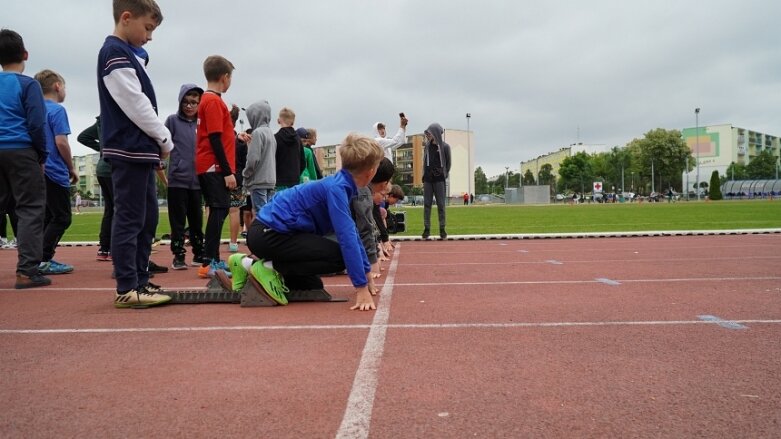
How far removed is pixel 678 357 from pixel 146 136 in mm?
3579

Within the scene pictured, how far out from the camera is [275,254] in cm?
394

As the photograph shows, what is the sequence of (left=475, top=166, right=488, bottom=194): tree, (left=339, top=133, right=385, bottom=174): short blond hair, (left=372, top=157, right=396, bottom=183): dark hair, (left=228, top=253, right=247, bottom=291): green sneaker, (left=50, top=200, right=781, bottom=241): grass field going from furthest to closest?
1. (left=475, top=166, right=488, bottom=194): tree
2. (left=50, top=200, right=781, bottom=241): grass field
3. (left=372, top=157, right=396, bottom=183): dark hair
4. (left=228, top=253, right=247, bottom=291): green sneaker
5. (left=339, top=133, right=385, bottom=174): short blond hair

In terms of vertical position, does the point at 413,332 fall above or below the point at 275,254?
below

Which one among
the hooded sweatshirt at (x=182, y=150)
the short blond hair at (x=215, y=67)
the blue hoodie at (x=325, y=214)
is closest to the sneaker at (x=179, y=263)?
the hooded sweatshirt at (x=182, y=150)

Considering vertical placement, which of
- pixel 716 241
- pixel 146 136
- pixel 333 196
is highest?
pixel 146 136

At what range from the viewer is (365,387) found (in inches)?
85.3

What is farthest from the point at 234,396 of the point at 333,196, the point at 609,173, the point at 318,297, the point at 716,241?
the point at 609,173

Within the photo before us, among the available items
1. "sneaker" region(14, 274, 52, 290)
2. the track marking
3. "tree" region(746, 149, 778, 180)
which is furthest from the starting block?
"tree" region(746, 149, 778, 180)

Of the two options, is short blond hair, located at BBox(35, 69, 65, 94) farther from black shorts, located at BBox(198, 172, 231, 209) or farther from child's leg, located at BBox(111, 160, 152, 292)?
child's leg, located at BBox(111, 160, 152, 292)

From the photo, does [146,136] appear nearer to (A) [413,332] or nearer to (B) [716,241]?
(A) [413,332]

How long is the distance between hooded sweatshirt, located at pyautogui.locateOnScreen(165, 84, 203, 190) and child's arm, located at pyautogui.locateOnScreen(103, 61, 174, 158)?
204 cm

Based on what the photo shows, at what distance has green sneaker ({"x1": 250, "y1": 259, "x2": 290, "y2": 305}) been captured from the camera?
396cm

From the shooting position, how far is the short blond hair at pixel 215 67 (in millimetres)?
5250

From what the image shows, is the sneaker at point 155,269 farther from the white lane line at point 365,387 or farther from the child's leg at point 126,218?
the white lane line at point 365,387
